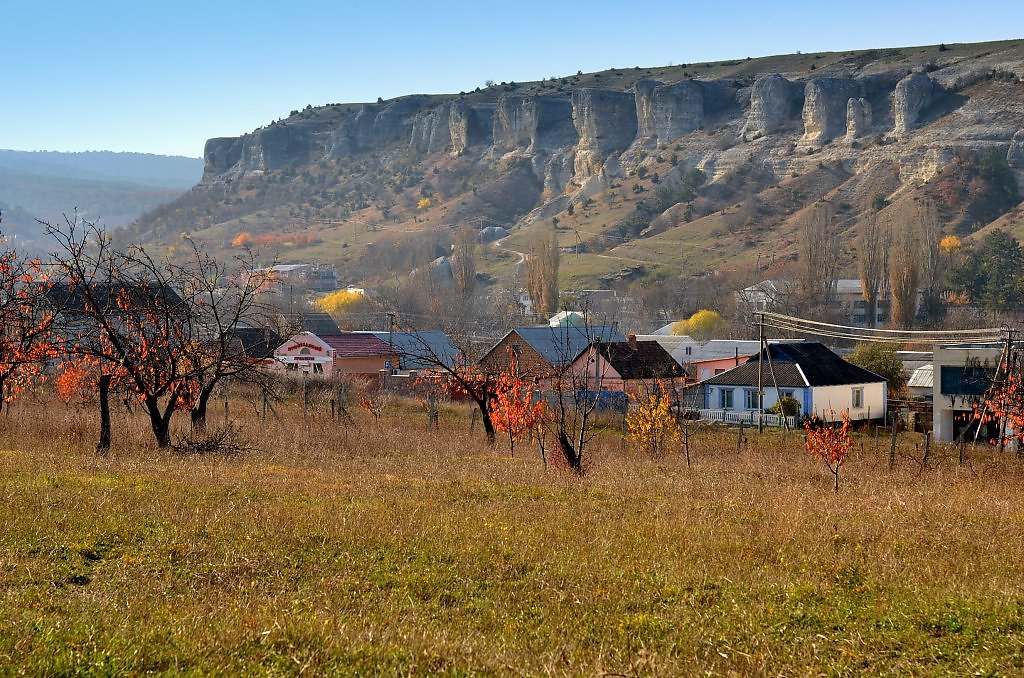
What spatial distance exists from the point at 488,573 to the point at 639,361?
31.8m

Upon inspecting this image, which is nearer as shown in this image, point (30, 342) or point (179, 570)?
point (179, 570)

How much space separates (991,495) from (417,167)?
159854 mm

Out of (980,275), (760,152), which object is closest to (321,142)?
(760,152)

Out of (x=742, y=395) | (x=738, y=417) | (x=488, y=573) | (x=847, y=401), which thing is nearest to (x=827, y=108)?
(x=847, y=401)

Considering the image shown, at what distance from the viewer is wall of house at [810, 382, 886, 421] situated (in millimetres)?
36156

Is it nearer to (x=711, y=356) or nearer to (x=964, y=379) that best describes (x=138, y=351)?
(x=964, y=379)

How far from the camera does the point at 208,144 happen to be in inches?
7608

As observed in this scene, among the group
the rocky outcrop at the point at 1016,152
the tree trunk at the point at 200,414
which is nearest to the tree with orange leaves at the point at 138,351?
the tree trunk at the point at 200,414

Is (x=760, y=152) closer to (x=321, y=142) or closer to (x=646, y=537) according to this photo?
(x=321, y=142)

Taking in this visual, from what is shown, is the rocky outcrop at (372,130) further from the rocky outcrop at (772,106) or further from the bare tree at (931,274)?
the bare tree at (931,274)

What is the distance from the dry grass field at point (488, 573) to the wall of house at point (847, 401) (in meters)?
21.2

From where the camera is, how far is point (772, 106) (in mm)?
138375

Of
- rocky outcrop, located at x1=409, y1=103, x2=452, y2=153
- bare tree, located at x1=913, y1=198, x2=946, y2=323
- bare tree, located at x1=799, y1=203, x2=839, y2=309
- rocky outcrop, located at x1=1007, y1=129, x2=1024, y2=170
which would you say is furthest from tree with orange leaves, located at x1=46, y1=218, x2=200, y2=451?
rocky outcrop, located at x1=409, y1=103, x2=452, y2=153

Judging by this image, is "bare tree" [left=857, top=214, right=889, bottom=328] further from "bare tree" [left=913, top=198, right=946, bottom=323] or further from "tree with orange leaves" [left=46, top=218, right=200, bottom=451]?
"tree with orange leaves" [left=46, top=218, right=200, bottom=451]
